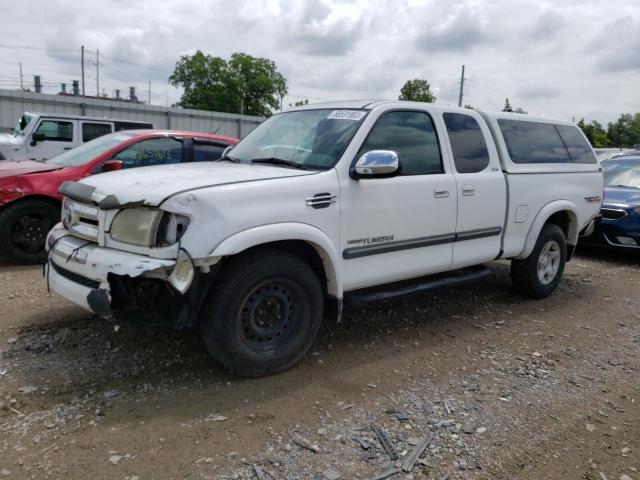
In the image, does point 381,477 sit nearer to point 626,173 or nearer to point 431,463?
point 431,463

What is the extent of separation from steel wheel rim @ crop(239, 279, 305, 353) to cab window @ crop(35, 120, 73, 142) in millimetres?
9657

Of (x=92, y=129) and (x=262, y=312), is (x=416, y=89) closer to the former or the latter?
(x=92, y=129)

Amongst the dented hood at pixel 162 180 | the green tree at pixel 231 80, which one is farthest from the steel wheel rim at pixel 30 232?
the green tree at pixel 231 80

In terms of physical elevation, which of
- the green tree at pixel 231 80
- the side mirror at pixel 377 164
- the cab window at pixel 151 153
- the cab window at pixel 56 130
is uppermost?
the green tree at pixel 231 80

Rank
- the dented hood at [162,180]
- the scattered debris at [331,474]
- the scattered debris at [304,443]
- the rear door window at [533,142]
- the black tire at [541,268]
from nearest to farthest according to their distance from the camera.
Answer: the scattered debris at [331,474] → the scattered debris at [304,443] → the dented hood at [162,180] → the rear door window at [533,142] → the black tire at [541,268]

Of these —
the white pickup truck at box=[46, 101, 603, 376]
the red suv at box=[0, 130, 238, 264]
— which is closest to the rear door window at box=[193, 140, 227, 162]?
the red suv at box=[0, 130, 238, 264]

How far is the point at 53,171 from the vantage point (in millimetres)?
6527

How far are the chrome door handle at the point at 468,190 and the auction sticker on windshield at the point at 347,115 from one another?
3.75ft

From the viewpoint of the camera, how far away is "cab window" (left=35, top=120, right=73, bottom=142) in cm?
1122

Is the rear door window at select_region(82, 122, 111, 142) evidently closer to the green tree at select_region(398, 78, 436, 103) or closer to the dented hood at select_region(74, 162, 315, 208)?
the dented hood at select_region(74, 162, 315, 208)

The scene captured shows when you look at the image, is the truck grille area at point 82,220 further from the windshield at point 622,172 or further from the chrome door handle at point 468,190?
the windshield at point 622,172

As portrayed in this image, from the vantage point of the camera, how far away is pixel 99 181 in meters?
3.74

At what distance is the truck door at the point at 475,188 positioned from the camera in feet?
15.3

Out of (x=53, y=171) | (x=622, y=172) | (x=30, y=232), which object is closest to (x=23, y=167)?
(x=53, y=171)
